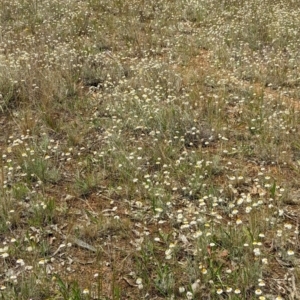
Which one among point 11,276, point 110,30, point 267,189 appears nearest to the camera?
point 11,276

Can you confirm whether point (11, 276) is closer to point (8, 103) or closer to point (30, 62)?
point (8, 103)

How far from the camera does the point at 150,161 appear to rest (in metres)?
5.89

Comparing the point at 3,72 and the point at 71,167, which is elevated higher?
the point at 3,72

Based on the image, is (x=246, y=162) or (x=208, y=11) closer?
(x=246, y=162)

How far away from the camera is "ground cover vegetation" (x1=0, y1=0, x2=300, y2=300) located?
13.9 ft

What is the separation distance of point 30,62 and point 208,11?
200 inches

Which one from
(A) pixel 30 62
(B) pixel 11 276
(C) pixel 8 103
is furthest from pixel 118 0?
(B) pixel 11 276

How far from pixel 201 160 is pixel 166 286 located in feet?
6.62

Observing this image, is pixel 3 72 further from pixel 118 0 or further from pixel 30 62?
pixel 118 0

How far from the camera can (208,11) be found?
11297 mm

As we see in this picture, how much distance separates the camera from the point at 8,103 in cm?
739

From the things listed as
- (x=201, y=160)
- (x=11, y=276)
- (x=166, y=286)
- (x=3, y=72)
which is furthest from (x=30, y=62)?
(x=166, y=286)

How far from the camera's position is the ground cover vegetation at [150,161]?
423cm

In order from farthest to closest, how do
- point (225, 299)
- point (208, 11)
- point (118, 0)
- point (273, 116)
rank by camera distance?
point (118, 0)
point (208, 11)
point (273, 116)
point (225, 299)
